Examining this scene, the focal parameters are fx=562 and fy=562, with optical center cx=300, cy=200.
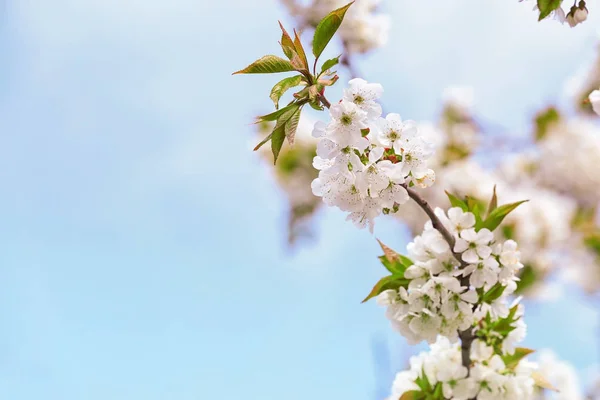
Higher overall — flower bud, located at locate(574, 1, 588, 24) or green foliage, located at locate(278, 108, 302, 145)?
flower bud, located at locate(574, 1, 588, 24)

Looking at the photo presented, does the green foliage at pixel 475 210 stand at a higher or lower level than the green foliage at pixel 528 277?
lower

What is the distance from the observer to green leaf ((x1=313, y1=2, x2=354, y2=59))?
0.86m

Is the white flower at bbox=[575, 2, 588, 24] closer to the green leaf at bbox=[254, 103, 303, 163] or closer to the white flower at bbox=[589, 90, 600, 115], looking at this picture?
the white flower at bbox=[589, 90, 600, 115]

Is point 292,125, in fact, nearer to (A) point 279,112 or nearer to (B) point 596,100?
(A) point 279,112

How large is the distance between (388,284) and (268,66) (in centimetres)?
54

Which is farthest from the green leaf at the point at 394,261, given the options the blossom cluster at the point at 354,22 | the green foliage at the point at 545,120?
the green foliage at the point at 545,120

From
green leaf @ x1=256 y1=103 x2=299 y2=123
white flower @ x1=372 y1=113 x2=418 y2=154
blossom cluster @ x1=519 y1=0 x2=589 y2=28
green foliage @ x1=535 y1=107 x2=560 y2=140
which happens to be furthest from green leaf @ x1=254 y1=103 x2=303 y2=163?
green foliage @ x1=535 y1=107 x2=560 y2=140

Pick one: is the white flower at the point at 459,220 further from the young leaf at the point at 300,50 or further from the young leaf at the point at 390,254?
the young leaf at the point at 300,50

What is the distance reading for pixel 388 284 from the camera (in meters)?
1.16

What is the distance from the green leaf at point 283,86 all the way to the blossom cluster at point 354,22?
2194mm

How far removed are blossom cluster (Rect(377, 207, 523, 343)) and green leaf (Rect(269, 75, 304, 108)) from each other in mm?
433

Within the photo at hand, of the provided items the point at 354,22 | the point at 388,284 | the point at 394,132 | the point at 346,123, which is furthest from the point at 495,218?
the point at 354,22

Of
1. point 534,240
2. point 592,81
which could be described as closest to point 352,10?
point 592,81

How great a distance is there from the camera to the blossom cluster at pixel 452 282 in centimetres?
108
